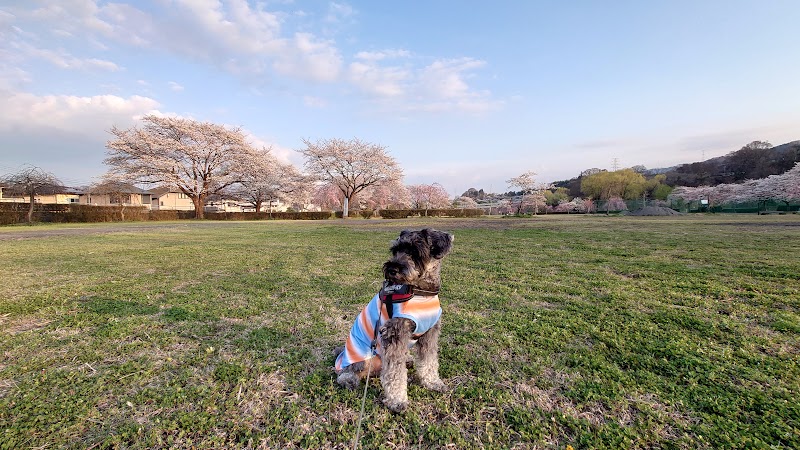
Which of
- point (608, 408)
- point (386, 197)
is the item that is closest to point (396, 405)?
point (608, 408)

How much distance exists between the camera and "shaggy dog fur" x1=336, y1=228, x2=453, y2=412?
236cm

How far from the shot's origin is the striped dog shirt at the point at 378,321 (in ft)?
7.84

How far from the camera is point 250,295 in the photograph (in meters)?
4.88

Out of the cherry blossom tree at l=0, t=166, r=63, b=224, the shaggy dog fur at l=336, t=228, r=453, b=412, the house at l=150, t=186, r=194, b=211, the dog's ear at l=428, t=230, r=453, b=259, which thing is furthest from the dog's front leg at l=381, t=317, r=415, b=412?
the house at l=150, t=186, r=194, b=211

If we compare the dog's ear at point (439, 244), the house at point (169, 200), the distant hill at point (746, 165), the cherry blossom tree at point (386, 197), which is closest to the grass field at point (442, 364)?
the dog's ear at point (439, 244)

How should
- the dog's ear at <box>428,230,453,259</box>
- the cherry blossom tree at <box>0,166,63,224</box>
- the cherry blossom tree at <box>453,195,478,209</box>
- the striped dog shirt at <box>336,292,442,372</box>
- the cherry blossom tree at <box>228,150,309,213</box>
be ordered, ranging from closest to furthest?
the striped dog shirt at <box>336,292,442,372</box>, the dog's ear at <box>428,230,453,259</box>, the cherry blossom tree at <box>0,166,63,224</box>, the cherry blossom tree at <box>228,150,309,213</box>, the cherry blossom tree at <box>453,195,478,209</box>

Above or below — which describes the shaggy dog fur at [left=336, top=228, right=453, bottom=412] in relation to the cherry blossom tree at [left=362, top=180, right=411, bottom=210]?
below

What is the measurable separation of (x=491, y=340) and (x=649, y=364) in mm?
1293

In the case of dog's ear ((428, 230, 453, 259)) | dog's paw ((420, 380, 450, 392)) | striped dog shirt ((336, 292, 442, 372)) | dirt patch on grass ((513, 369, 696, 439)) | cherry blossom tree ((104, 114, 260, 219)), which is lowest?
dirt patch on grass ((513, 369, 696, 439))

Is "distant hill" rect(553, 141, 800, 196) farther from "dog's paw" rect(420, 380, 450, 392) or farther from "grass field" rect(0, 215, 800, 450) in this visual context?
"dog's paw" rect(420, 380, 450, 392)

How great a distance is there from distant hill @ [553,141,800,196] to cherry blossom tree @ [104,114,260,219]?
81.7m

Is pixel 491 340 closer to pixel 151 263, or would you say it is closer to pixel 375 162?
pixel 151 263

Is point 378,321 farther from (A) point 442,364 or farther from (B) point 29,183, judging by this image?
(B) point 29,183

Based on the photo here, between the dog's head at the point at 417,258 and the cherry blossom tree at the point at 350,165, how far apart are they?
38335mm
